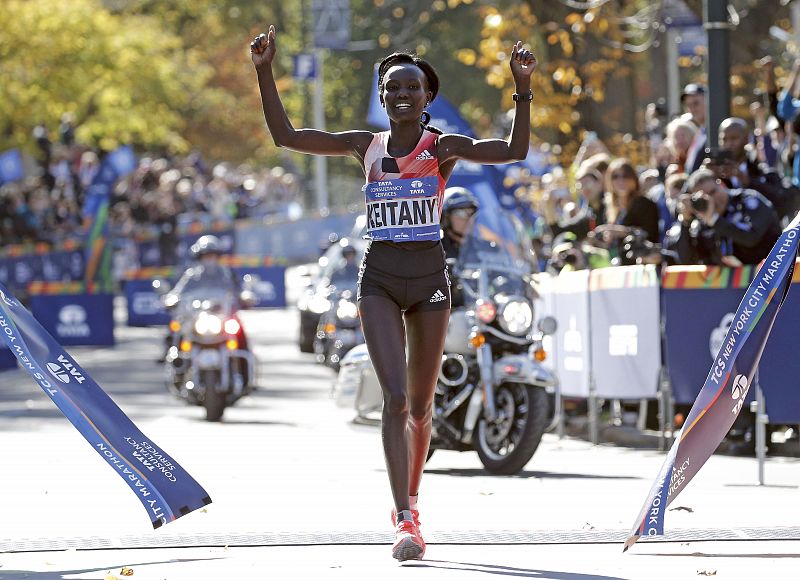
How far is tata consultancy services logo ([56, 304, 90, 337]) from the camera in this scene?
1092 inches

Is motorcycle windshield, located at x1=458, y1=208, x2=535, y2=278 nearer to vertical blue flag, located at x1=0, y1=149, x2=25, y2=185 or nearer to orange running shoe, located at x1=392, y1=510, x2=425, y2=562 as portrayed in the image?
orange running shoe, located at x1=392, y1=510, x2=425, y2=562

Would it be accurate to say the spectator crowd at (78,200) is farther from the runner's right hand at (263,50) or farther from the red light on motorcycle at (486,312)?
the runner's right hand at (263,50)

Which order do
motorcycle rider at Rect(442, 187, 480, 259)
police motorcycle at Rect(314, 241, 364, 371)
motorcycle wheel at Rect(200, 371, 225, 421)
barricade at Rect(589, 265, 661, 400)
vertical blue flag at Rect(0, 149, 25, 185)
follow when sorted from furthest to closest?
vertical blue flag at Rect(0, 149, 25, 185) → police motorcycle at Rect(314, 241, 364, 371) → motorcycle wheel at Rect(200, 371, 225, 421) → barricade at Rect(589, 265, 661, 400) → motorcycle rider at Rect(442, 187, 480, 259)

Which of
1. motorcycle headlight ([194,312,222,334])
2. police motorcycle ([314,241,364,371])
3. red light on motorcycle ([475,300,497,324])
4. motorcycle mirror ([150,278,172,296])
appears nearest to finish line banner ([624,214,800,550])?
red light on motorcycle ([475,300,497,324])

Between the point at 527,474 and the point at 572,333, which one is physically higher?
the point at 572,333

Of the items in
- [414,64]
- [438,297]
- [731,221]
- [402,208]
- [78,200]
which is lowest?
[438,297]

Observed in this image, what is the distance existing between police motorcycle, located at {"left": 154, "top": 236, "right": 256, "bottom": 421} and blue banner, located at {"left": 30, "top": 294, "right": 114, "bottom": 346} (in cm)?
926

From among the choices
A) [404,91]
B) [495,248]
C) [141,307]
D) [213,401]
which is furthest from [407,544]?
[141,307]

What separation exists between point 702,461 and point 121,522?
9.83ft

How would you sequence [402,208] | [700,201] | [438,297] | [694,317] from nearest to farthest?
[402,208], [438,297], [700,201], [694,317]

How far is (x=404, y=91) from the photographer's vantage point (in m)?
8.65

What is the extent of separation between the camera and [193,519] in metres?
10.2

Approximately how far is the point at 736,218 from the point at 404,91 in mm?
5051

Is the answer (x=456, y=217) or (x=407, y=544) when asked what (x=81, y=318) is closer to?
(x=456, y=217)
